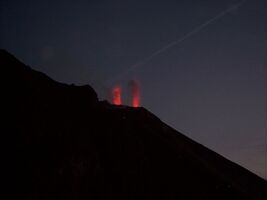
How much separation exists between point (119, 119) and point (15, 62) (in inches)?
379

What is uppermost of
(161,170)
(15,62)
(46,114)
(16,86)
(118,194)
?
(15,62)

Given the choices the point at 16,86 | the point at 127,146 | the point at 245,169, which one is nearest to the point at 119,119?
the point at 127,146

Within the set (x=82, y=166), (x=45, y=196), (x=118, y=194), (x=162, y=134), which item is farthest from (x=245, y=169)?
(x=45, y=196)

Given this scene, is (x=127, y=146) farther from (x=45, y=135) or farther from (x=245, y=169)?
(x=245, y=169)

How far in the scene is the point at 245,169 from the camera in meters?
34.3

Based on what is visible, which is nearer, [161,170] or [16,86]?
[16,86]

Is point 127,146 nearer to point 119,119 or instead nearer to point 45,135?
point 119,119

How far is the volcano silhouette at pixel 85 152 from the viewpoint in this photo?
16.9 meters

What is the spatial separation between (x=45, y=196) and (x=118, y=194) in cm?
555

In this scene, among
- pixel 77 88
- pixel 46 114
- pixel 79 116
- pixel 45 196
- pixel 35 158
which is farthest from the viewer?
pixel 77 88

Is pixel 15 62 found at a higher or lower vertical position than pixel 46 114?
higher

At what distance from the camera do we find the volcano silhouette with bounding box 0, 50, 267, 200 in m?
16.9

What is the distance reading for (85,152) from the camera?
19.4m

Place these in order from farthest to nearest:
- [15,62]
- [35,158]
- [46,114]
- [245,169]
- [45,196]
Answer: [245,169] → [15,62] → [46,114] → [35,158] → [45,196]
